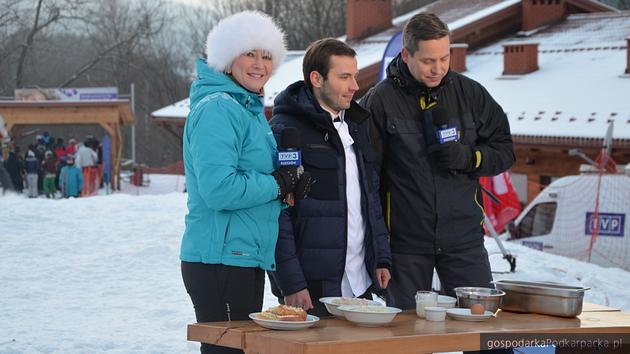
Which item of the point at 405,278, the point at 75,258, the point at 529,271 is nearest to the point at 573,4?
the point at 529,271

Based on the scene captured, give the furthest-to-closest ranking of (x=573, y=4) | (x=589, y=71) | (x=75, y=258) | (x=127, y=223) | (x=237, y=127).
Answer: (x=573, y=4)
(x=589, y=71)
(x=127, y=223)
(x=75, y=258)
(x=237, y=127)

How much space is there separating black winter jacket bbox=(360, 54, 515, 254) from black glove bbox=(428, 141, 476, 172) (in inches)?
3.6

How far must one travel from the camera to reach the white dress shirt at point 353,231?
4.91 meters

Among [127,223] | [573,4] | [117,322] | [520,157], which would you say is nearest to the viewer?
[117,322]

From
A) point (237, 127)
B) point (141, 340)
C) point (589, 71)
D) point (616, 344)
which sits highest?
point (589, 71)

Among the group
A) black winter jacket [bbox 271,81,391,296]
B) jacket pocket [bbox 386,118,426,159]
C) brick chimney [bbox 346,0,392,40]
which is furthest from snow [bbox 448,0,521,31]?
black winter jacket [bbox 271,81,391,296]

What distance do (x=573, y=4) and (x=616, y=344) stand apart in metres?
30.3

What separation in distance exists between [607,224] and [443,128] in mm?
10578

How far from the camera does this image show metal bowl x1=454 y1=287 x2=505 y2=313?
4.49 m

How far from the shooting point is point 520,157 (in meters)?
24.1

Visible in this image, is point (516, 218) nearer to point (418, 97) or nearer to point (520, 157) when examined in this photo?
point (520, 157)

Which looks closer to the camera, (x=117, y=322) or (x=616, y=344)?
(x=616, y=344)

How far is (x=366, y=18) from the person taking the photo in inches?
1375

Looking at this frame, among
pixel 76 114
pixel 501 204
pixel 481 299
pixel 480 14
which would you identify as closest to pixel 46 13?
pixel 76 114
